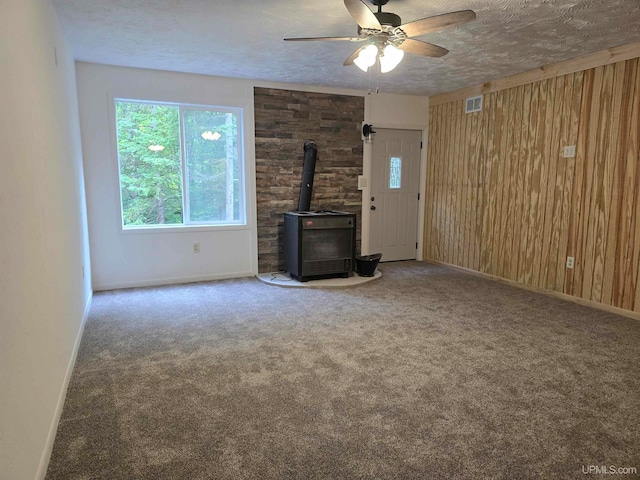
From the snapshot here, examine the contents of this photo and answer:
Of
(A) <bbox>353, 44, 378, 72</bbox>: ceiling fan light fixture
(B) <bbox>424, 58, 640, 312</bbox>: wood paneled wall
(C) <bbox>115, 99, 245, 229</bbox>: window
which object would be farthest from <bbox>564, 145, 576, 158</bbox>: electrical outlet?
(C) <bbox>115, 99, 245, 229</bbox>: window

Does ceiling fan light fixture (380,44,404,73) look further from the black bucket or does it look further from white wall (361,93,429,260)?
white wall (361,93,429,260)

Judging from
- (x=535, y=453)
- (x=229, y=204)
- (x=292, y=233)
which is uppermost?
(x=229, y=204)

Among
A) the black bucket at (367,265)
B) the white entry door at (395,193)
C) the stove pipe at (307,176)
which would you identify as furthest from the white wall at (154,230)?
the white entry door at (395,193)

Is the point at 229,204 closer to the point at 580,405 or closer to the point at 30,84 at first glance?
the point at 30,84

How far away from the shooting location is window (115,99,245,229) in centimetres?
456

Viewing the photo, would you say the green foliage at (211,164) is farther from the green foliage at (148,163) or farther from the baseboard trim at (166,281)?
the baseboard trim at (166,281)

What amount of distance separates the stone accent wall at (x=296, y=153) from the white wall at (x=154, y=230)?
0.15 metres

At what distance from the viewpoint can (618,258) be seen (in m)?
3.77

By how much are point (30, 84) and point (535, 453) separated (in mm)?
2991

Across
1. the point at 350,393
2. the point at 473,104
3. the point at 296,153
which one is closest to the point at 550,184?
the point at 473,104


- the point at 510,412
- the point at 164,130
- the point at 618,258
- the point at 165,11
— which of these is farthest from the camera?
the point at 164,130

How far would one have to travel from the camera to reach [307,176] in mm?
5141

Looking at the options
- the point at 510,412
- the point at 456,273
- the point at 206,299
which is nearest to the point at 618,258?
the point at 456,273

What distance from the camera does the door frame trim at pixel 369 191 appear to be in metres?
5.72
